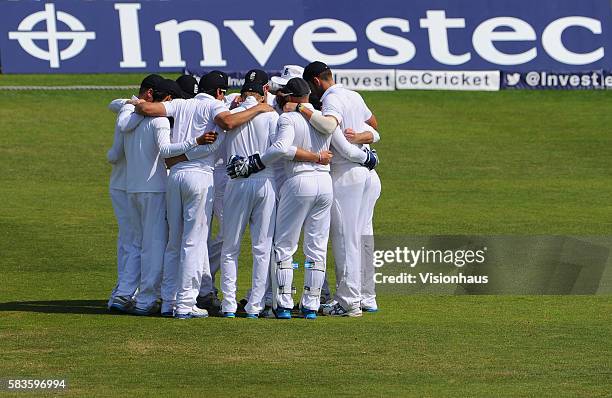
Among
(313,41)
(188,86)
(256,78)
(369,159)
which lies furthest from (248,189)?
(313,41)

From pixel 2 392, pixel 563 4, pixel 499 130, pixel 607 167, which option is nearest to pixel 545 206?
pixel 607 167

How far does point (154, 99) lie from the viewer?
12.5 m

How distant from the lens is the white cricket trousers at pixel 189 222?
40.0ft

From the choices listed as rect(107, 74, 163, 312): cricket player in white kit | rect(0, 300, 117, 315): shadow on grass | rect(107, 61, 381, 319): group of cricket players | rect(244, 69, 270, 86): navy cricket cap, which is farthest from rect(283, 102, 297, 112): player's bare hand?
rect(0, 300, 117, 315): shadow on grass

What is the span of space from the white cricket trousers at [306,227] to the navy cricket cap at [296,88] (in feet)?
2.54

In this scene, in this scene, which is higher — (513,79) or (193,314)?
(513,79)

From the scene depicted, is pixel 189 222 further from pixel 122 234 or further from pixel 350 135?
pixel 350 135

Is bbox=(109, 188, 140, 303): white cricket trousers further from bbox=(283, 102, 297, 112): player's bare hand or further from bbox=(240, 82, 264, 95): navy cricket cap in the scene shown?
bbox=(283, 102, 297, 112): player's bare hand

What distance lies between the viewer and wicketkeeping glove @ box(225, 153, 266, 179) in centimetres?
1200

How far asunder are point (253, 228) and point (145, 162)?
1288 mm

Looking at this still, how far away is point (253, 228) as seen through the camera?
12.4 meters

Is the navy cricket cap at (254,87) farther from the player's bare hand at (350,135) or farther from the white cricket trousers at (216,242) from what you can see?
the white cricket trousers at (216,242)

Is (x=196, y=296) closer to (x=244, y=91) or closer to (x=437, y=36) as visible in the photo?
(x=244, y=91)

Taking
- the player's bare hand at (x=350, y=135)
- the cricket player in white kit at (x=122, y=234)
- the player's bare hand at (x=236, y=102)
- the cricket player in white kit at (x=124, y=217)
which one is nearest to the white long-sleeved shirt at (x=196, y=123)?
the player's bare hand at (x=236, y=102)
